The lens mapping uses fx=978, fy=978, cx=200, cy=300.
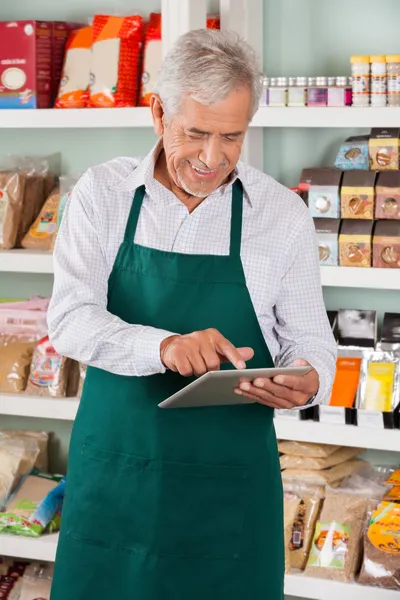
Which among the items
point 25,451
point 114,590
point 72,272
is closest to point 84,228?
point 72,272

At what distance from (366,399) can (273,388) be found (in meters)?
1.11

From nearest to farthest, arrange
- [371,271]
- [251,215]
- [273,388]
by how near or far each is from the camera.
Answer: [273,388]
[251,215]
[371,271]

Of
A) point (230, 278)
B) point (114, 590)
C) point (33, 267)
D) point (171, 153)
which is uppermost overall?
point (171, 153)

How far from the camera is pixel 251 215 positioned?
6.16 feet

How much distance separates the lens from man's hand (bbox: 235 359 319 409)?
5.28 feet

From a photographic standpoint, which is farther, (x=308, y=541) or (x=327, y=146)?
(x=327, y=146)

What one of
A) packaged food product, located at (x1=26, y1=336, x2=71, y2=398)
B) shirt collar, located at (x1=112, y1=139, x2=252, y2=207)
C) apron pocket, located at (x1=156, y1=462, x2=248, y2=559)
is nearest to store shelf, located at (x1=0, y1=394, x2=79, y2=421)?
packaged food product, located at (x1=26, y1=336, x2=71, y2=398)

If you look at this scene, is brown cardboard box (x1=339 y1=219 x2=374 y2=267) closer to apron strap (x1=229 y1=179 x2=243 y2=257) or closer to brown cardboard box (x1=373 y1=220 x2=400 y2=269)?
brown cardboard box (x1=373 y1=220 x2=400 y2=269)

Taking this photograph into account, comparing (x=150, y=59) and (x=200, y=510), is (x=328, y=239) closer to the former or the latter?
(x=150, y=59)

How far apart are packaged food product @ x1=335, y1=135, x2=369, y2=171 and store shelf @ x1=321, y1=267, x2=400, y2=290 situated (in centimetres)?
28

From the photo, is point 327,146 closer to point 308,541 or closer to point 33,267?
point 33,267

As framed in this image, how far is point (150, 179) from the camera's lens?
6.10 ft

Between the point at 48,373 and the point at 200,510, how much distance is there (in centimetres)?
124

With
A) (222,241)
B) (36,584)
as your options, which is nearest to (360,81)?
(222,241)
